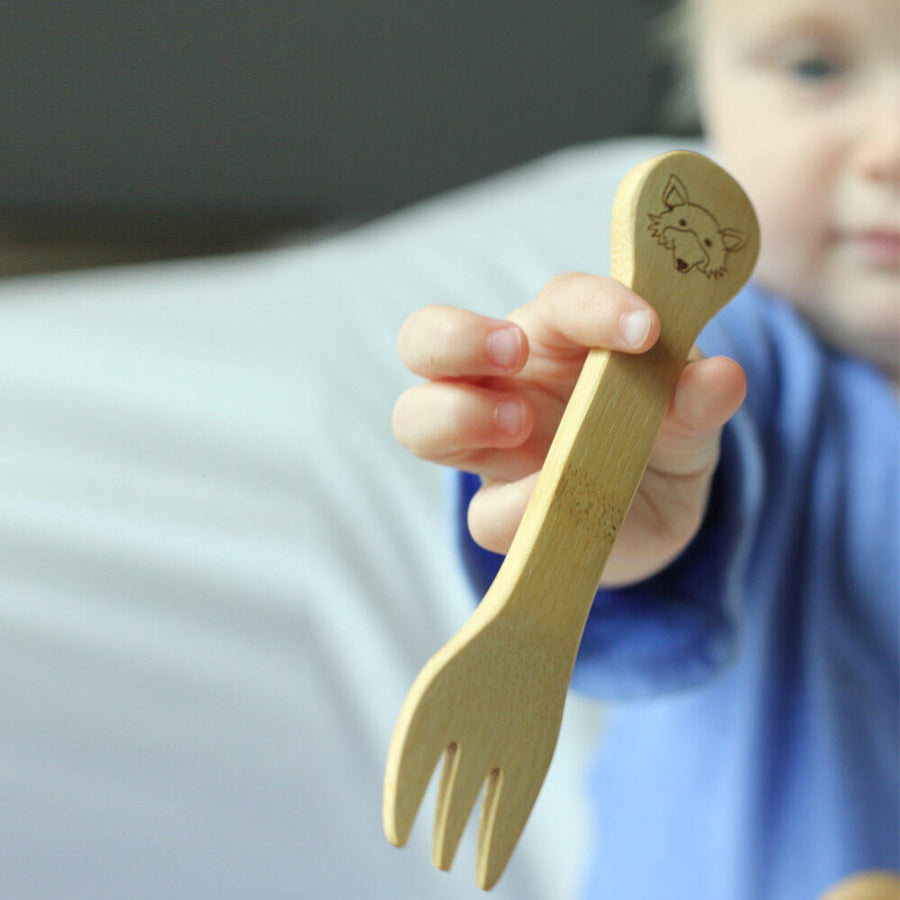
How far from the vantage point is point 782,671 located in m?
0.48

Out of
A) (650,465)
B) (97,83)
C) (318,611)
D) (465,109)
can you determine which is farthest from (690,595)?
(97,83)

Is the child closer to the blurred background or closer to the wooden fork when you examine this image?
the wooden fork

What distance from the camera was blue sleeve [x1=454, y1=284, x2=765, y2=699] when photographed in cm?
40

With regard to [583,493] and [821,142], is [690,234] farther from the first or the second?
[821,142]

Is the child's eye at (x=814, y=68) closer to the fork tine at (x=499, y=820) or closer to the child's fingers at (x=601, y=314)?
the child's fingers at (x=601, y=314)

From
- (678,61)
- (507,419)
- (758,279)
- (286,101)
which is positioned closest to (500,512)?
(507,419)

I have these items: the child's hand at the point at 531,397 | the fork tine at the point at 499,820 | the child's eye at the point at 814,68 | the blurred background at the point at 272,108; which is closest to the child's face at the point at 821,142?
the child's eye at the point at 814,68

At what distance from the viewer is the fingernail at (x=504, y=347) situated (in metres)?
0.27

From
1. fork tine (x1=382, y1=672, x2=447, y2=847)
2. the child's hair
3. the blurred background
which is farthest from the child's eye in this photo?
the blurred background

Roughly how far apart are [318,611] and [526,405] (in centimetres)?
31

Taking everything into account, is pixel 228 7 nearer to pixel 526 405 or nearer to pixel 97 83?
pixel 97 83

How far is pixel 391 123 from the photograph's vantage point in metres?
1.19

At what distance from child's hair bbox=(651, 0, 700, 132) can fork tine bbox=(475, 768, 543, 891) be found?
1.43 feet

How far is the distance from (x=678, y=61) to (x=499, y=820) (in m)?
0.69
